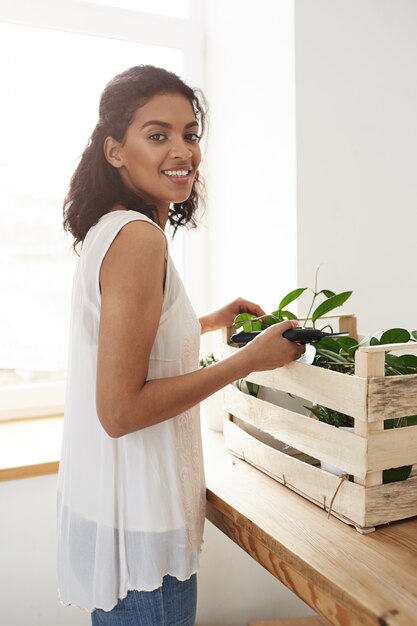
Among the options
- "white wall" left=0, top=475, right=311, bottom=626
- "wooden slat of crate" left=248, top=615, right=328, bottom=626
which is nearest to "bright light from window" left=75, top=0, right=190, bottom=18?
"white wall" left=0, top=475, right=311, bottom=626

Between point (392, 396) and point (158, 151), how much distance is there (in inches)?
20.0

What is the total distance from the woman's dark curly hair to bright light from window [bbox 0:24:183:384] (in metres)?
0.78

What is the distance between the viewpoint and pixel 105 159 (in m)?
0.97

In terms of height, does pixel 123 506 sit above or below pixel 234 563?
above

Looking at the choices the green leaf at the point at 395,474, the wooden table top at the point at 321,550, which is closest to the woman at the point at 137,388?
the wooden table top at the point at 321,550

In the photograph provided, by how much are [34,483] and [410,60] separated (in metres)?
1.41

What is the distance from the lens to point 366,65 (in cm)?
149

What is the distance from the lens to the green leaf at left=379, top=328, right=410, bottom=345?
969 millimetres

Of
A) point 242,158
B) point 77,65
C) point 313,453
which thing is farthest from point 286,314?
point 77,65

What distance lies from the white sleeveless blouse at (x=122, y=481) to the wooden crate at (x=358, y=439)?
196mm

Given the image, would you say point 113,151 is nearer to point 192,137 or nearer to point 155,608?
point 192,137

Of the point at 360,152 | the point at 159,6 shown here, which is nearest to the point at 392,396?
the point at 360,152

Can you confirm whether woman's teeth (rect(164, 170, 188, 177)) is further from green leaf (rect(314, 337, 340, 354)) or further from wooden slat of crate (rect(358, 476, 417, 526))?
wooden slat of crate (rect(358, 476, 417, 526))

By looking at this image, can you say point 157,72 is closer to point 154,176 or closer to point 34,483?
point 154,176
